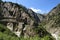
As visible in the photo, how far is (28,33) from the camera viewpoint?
7644 cm

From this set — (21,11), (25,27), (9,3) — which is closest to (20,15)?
(21,11)

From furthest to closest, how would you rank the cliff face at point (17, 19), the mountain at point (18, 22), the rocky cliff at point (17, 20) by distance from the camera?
the cliff face at point (17, 19) < the rocky cliff at point (17, 20) < the mountain at point (18, 22)

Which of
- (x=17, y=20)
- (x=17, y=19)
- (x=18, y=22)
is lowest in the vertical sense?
(x=18, y=22)

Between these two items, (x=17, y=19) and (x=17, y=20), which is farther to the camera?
(x=17, y=19)

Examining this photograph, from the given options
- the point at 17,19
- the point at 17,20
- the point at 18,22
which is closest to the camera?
the point at 18,22

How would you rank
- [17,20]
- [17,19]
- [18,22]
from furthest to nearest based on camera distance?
1. [17,19]
2. [17,20]
3. [18,22]

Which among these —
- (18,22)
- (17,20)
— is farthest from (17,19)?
(18,22)

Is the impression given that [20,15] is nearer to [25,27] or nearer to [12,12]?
[12,12]

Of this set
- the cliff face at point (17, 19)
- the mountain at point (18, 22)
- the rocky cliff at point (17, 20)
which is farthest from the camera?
the cliff face at point (17, 19)

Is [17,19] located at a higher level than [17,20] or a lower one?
higher

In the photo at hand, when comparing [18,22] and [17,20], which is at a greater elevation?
[17,20]

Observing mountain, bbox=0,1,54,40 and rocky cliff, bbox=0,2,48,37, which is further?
rocky cliff, bbox=0,2,48,37

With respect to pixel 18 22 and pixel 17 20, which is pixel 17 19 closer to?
pixel 17 20

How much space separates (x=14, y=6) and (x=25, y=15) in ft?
34.1
